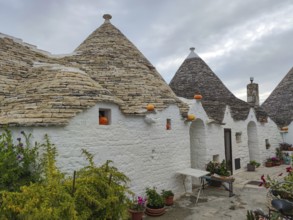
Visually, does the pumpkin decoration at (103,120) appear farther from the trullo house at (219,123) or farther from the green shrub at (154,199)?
the trullo house at (219,123)

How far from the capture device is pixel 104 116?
21.8 feet

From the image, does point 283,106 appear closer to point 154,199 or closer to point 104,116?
point 154,199

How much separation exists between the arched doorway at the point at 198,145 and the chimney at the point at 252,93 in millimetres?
7350

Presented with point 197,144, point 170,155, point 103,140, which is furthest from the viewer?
point 197,144

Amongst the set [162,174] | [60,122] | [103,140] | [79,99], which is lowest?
[162,174]

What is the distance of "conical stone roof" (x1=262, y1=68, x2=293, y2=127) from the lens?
51.9 feet

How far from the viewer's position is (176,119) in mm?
8641

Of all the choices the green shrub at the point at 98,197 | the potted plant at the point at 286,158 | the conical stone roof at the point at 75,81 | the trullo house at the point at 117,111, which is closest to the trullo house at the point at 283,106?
the potted plant at the point at 286,158

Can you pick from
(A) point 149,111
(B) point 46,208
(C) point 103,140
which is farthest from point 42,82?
(B) point 46,208

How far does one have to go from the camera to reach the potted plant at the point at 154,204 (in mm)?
6875

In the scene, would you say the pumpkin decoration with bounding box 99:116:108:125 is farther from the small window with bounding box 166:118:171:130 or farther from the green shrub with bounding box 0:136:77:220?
the green shrub with bounding box 0:136:77:220

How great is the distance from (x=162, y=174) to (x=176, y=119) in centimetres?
199

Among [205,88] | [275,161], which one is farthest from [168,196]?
[275,161]

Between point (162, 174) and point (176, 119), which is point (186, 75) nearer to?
point (176, 119)
